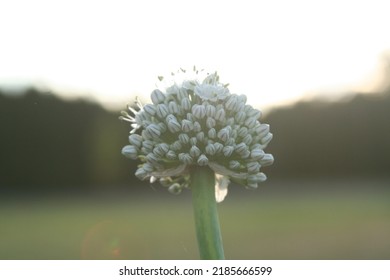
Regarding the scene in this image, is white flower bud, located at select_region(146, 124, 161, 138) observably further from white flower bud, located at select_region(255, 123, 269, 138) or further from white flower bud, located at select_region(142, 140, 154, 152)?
white flower bud, located at select_region(255, 123, 269, 138)

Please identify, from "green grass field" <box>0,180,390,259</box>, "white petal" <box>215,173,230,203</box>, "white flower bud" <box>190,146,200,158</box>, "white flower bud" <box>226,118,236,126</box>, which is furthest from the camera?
"green grass field" <box>0,180,390,259</box>

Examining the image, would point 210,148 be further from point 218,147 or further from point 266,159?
point 266,159

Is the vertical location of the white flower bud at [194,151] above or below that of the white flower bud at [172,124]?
below

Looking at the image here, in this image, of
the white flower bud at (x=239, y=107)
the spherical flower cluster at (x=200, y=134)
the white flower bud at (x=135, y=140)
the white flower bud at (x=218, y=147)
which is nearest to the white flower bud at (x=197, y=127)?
the spherical flower cluster at (x=200, y=134)

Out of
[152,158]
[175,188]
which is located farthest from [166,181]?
[152,158]

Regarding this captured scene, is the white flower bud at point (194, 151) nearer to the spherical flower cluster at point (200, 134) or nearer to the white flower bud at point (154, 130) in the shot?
the spherical flower cluster at point (200, 134)

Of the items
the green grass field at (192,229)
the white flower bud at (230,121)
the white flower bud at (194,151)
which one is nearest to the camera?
the white flower bud at (194,151)

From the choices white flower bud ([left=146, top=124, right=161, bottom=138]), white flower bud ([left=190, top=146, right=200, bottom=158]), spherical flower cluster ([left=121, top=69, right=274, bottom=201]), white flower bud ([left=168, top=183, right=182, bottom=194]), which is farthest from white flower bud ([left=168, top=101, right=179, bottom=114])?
white flower bud ([left=168, top=183, right=182, bottom=194])
